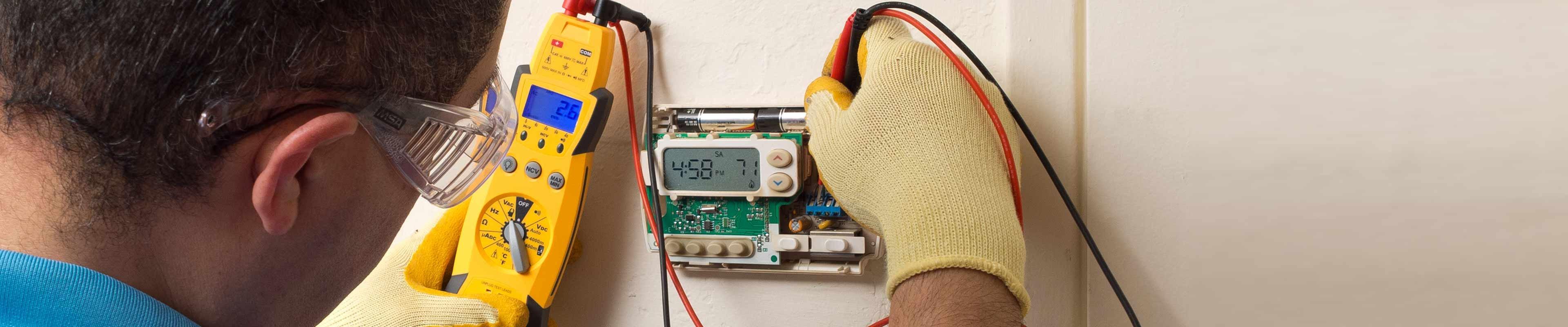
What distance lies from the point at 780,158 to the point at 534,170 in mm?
343

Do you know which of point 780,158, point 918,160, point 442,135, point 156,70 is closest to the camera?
point 156,70

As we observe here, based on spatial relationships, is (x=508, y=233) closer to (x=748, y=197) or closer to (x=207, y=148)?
(x=748, y=197)

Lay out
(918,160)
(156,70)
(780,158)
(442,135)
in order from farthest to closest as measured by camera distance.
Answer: (780,158) → (918,160) → (442,135) → (156,70)

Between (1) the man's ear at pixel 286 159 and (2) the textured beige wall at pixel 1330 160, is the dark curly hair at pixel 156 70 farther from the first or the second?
(2) the textured beige wall at pixel 1330 160

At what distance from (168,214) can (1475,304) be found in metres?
1.16

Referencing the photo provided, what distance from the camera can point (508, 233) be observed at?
1039 millimetres

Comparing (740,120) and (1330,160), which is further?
(740,120)

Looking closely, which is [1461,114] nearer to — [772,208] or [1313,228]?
[1313,228]

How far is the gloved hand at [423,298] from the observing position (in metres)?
1.00

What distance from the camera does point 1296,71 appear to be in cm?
82

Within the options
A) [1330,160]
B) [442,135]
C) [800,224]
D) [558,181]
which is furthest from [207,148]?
[1330,160]

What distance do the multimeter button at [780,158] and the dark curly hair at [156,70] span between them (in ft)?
1.62

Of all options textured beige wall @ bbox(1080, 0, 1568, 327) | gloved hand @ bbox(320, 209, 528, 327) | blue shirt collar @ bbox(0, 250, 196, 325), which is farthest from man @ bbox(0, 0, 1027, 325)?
textured beige wall @ bbox(1080, 0, 1568, 327)

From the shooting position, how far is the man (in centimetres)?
45
